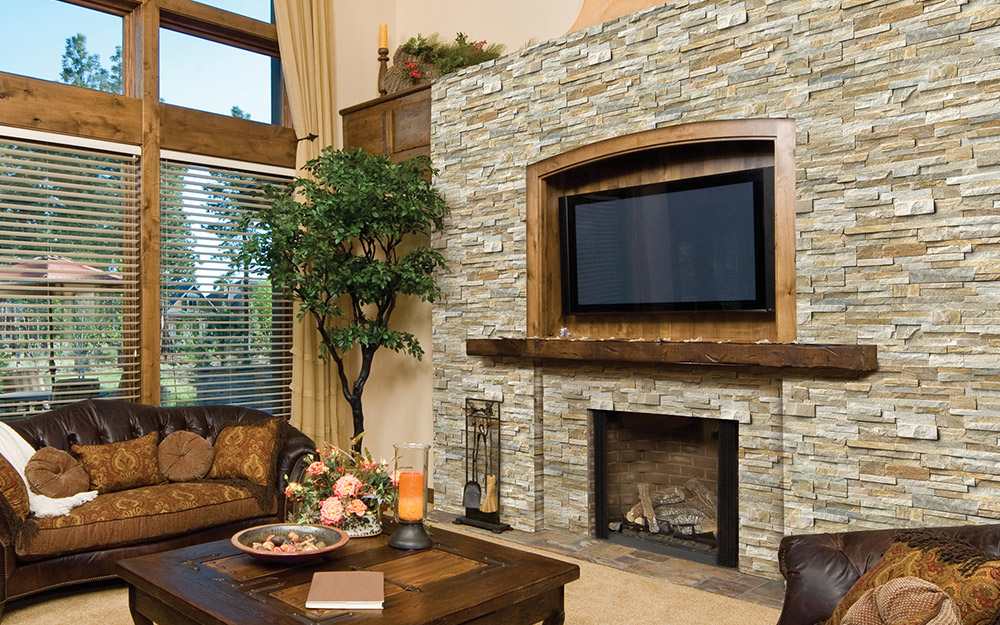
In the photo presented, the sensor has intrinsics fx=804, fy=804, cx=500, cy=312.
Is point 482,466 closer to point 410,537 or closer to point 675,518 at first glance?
point 675,518

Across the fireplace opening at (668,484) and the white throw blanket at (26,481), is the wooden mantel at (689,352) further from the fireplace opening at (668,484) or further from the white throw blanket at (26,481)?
the white throw blanket at (26,481)

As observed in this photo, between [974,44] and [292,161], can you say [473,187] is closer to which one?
[292,161]

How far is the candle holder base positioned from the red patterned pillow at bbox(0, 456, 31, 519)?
171cm

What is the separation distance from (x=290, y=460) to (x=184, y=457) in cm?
56

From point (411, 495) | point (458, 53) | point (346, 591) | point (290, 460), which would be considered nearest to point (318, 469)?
point (411, 495)

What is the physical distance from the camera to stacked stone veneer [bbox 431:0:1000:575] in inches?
123

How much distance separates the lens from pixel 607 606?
135 inches

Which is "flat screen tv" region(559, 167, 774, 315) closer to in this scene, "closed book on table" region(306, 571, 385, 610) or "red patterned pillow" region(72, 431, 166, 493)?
"closed book on table" region(306, 571, 385, 610)

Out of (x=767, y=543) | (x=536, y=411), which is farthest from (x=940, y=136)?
(x=536, y=411)

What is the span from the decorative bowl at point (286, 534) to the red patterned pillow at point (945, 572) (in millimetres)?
1571

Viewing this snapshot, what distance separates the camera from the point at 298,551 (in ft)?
8.65

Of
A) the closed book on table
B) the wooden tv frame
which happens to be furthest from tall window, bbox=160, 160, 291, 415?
the closed book on table

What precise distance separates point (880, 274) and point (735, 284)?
2.33 ft

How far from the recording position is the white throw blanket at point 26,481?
3.52 meters
